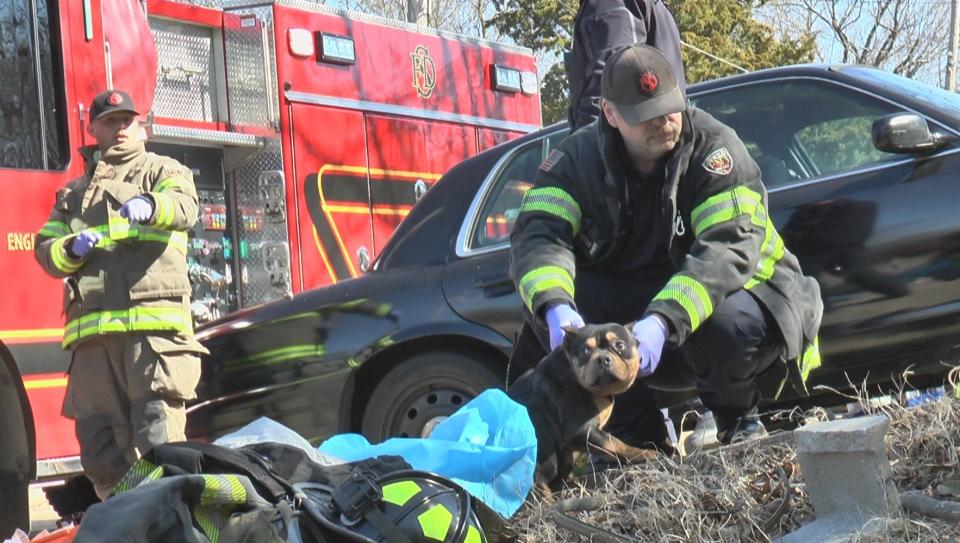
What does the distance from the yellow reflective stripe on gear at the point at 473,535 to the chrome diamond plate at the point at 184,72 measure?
483 cm

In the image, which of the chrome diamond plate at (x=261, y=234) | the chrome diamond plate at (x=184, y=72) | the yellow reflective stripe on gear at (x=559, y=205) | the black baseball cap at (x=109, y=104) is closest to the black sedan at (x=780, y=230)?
the black baseball cap at (x=109, y=104)

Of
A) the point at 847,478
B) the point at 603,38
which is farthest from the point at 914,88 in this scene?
the point at 847,478

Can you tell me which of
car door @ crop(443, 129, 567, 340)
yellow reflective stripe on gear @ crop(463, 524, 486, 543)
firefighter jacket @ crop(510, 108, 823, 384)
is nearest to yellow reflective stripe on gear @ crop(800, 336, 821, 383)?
firefighter jacket @ crop(510, 108, 823, 384)

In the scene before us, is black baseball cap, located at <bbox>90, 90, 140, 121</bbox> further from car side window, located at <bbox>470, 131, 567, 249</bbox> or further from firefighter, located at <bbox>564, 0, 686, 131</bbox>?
firefighter, located at <bbox>564, 0, 686, 131</bbox>

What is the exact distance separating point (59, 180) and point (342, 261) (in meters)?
2.20

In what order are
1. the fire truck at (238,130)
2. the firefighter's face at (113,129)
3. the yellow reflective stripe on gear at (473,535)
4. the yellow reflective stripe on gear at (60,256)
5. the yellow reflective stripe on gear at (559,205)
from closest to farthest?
1. the yellow reflective stripe on gear at (473,535)
2. the yellow reflective stripe on gear at (559,205)
3. the yellow reflective stripe on gear at (60,256)
4. the firefighter's face at (113,129)
5. the fire truck at (238,130)

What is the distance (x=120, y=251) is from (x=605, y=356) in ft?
9.17

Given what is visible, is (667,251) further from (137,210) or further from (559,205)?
Result: (137,210)

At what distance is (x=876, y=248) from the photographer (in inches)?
177

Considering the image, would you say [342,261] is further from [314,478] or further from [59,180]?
[314,478]

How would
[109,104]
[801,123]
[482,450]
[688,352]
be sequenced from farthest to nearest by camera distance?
1. [109,104]
2. [801,123]
3. [688,352]
4. [482,450]

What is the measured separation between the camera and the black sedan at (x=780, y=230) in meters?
4.48

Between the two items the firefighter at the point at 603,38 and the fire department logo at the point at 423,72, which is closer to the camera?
the firefighter at the point at 603,38

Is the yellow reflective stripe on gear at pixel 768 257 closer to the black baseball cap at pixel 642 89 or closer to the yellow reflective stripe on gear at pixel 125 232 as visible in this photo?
the black baseball cap at pixel 642 89
